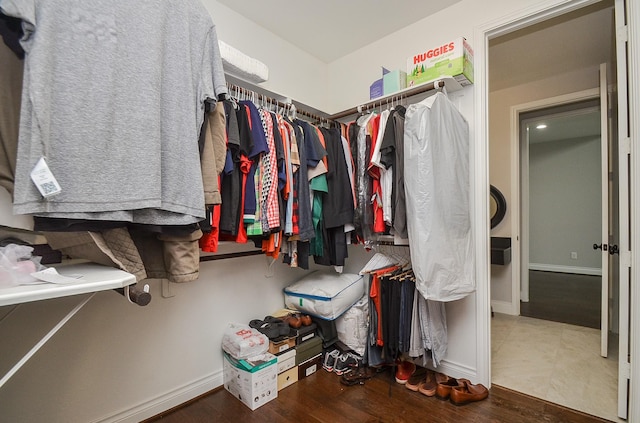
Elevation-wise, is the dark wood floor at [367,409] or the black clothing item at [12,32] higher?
the black clothing item at [12,32]

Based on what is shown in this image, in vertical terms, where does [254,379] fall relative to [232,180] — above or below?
below

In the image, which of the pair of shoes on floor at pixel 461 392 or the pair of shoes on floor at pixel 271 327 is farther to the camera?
the pair of shoes on floor at pixel 271 327

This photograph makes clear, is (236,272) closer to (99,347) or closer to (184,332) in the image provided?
(184,332)

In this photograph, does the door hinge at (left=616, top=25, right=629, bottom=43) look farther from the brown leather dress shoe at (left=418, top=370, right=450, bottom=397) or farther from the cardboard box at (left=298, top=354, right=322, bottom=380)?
the cardboard box at (left=298, top=354, right=322, bottom=380)

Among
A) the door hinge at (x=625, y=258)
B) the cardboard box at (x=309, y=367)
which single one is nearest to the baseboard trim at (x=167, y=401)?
the cardboard box at (x=309, y=367)

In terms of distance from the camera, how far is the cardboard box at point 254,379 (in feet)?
5.45

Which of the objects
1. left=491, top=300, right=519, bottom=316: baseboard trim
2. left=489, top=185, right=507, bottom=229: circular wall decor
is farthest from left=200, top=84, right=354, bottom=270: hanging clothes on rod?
left=491, top=300, right=519, bottom=316: baseboard trim

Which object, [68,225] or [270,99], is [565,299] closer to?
[270,99]

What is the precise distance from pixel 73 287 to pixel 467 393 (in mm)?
2002

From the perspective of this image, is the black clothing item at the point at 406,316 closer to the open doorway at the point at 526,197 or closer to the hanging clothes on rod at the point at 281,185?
the hanging clothes on rod at the point at 281,185

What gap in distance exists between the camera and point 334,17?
2.12 meters

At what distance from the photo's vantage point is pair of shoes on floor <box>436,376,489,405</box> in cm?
167

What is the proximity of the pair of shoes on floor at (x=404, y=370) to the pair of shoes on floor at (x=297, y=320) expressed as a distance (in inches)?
27.5

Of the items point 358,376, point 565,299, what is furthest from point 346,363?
point 565,299
